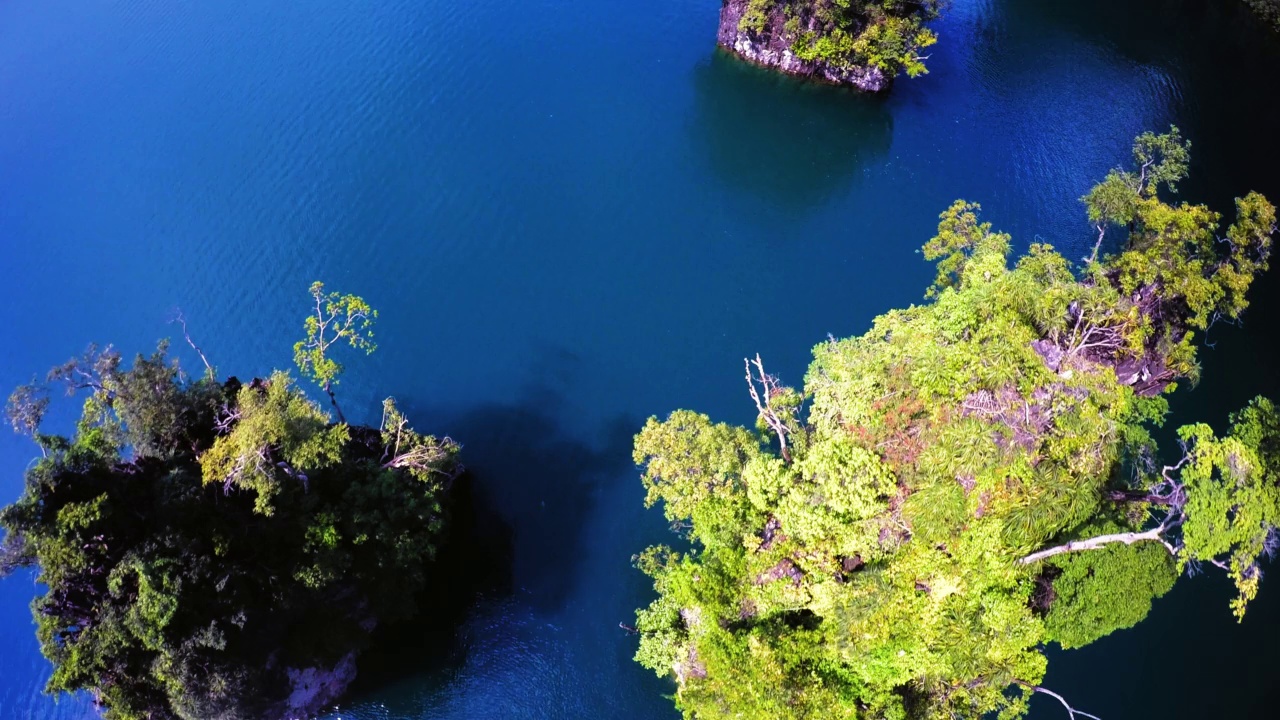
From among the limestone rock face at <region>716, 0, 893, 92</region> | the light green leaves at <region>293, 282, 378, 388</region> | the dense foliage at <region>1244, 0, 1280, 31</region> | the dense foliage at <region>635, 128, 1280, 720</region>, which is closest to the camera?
the dense foliage at <region>635, 128, 1280, 720</region>

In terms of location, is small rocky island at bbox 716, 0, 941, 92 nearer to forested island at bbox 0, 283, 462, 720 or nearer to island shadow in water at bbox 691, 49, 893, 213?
island shadow in water at bbox 691, 49, 893, 213

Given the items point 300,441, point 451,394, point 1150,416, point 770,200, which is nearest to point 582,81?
point 770,200

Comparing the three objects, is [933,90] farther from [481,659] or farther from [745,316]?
[481,659]

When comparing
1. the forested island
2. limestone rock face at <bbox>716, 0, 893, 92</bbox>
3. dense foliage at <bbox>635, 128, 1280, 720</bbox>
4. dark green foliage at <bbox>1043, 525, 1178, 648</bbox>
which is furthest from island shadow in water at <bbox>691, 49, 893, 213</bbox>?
the forested island

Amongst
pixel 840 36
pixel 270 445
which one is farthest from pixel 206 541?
pixel 840 36

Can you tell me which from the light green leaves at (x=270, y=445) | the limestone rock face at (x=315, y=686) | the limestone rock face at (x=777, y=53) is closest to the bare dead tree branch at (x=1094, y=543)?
the light green leaves at (x=270, y=445)

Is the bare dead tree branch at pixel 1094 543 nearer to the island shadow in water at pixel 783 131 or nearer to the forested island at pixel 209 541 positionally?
the forested island at pixel 209 541

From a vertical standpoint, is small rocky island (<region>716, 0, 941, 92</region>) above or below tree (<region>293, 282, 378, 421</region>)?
above
